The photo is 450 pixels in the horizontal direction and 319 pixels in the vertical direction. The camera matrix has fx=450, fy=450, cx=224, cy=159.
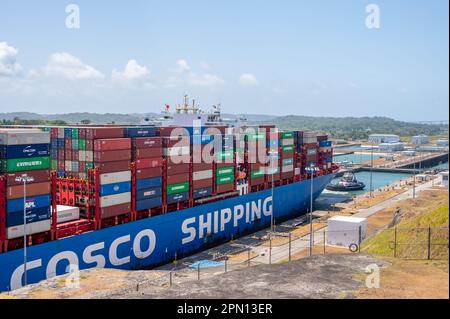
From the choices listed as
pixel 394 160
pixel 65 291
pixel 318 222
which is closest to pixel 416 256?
pixel 65 291

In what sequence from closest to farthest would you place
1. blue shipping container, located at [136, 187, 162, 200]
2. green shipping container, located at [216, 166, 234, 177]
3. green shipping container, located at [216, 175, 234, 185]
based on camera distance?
blue shipping container, located at [136, 187, 162, 200]
green shipping container, located at [216, 166, 234, 177]
green shipping container, located at [216, 175, 234, 185]

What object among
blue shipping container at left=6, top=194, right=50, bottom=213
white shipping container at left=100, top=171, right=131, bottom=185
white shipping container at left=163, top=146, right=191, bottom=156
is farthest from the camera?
white shipping container at left=163, top=146, right=191, bottom=156

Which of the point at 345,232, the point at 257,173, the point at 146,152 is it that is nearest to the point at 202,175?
the point at 146,152

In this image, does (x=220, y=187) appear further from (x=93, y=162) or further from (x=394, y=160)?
(x=394, y=160)

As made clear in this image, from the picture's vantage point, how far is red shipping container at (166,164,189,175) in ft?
129

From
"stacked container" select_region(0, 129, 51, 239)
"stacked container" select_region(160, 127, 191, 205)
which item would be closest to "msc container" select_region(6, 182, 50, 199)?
"stacked container" select_region(0, 129, 51, 239)

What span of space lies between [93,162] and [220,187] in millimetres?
16456

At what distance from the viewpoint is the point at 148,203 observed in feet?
123

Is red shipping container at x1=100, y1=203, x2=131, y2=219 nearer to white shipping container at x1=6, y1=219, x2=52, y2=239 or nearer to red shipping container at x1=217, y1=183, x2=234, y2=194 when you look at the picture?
white shipping container at x1=6, y1=219, x2=52, y2=239

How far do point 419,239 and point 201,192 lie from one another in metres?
24.0

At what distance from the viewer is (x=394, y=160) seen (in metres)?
149

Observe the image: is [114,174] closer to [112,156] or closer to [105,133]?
[112,156]

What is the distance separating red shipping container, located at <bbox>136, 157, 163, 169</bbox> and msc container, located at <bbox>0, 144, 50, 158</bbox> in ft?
27.8
